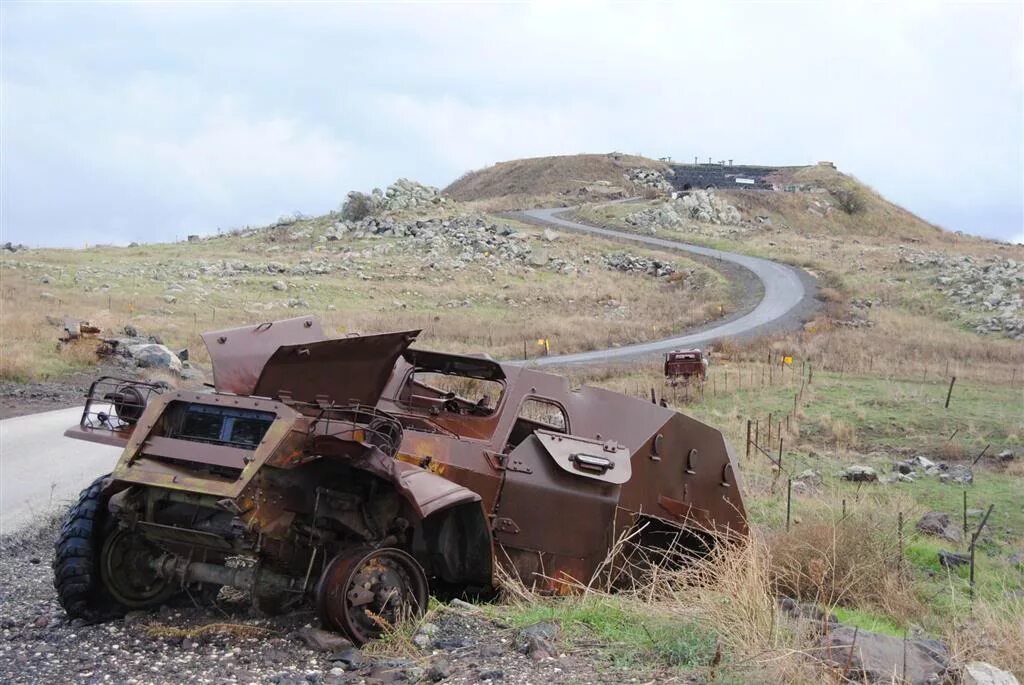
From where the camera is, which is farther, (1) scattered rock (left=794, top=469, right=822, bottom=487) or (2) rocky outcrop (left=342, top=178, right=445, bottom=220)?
(2) rocky outcrop (left=342, top=178, right=445, bottom=220)

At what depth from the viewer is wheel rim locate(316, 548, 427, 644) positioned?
617 centimetres

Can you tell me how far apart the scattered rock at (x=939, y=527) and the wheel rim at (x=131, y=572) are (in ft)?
31.3

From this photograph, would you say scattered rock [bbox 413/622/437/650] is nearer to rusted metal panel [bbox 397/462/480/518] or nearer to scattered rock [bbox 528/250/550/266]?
rusted metal panel [bbox 397/462/480/518]

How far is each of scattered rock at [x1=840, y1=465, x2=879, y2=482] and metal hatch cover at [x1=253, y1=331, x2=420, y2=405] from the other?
11026mm

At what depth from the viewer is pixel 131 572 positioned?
6.94 m

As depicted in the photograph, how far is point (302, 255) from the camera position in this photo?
55812 mm

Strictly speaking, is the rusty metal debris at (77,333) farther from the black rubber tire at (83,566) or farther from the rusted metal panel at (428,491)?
the rusted metal panel at (428,491)

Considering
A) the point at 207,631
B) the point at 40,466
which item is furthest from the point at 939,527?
the point at 40,466

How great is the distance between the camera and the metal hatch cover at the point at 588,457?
7918 millimetres

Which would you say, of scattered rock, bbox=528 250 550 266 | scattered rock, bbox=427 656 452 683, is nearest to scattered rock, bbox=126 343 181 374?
scattered rock, bbox=427 656 452 683

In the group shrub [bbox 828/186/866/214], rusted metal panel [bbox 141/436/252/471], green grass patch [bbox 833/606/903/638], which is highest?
shrub [bbox 828/186/866/214]

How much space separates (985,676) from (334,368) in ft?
13.7

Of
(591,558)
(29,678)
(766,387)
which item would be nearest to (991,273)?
(766,387)

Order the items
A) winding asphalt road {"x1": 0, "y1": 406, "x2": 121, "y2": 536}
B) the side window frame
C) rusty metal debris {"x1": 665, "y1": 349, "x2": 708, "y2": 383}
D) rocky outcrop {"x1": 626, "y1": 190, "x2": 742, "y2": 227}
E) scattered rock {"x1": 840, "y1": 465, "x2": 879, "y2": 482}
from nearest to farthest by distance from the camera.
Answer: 1. the side window frame
2. winding asphalt road {"x1": 0, "y1": 406, "x2": 121, "y2": 536}
3. scattered rock {"x1": 840, "y1": 465, "x2": 879, "y2": 482}
4. rusty metal debris {"x1": 665, "y1": 349, "x2": 708, "y2": 383}
5. rocky outcrop {"x1": 626, "y1": 190, "x2": 742, "y2": 227}
